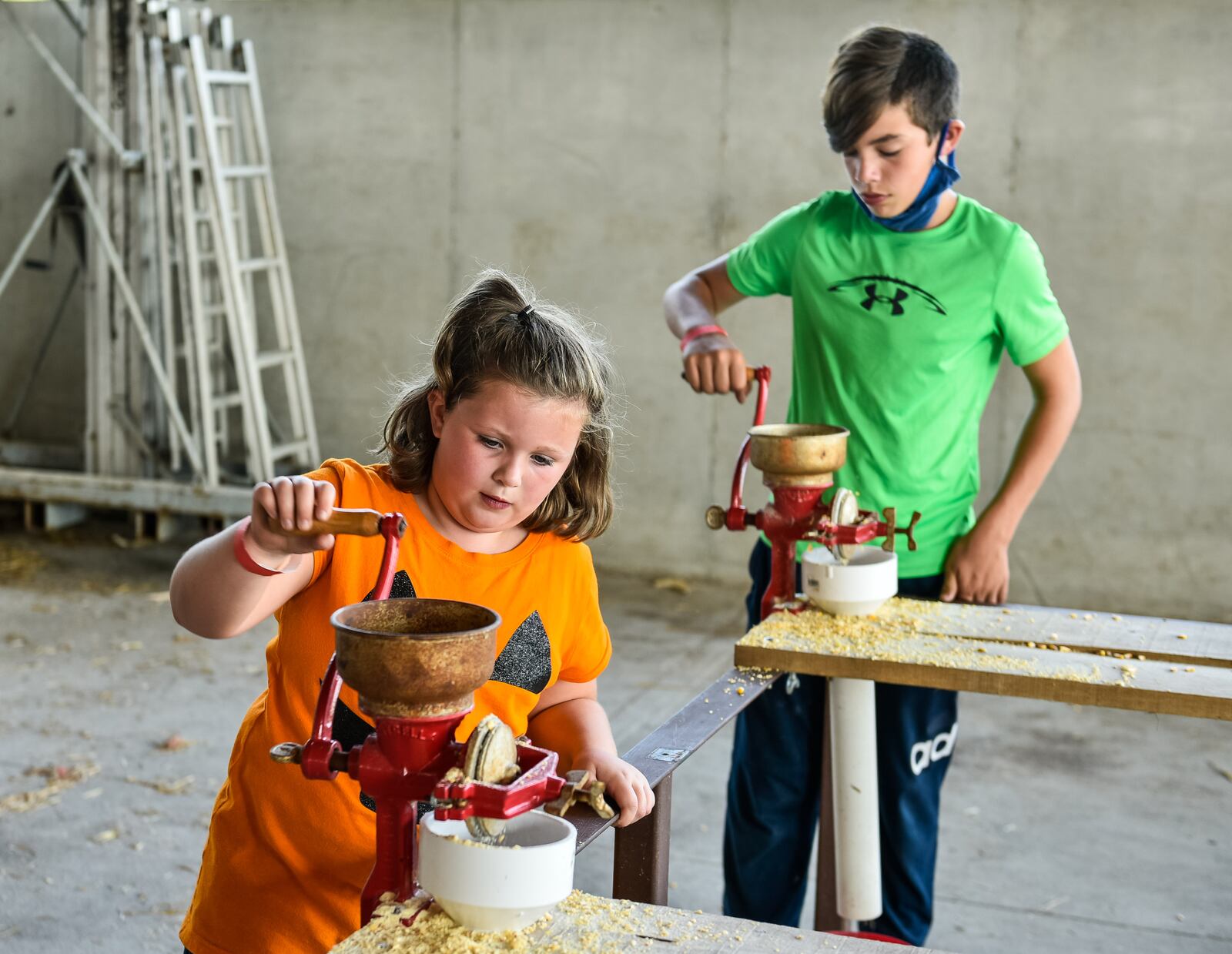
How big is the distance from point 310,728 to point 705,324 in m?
1.26

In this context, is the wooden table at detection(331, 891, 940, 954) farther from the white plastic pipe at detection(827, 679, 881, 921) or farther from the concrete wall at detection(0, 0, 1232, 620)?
the concrete wall at detection(0, 0, 1232, 620)

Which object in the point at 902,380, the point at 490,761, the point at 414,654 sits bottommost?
the point at 490,761

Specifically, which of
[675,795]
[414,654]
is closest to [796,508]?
[414,654]

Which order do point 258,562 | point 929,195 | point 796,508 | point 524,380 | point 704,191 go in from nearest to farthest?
point 258,562, point 524,380, point 796,508, point 929,195, point 704,191

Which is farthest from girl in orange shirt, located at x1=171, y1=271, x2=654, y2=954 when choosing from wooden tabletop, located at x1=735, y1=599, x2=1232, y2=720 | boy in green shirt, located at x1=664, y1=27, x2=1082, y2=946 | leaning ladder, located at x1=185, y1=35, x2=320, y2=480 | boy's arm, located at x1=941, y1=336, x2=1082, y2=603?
leaning ladder, located at x1=185, y1=35, x2=320, y2=480

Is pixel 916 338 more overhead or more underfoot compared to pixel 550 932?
more overhead

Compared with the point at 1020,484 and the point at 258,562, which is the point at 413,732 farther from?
the point at 1020,484

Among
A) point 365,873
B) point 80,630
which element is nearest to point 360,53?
point 80,630

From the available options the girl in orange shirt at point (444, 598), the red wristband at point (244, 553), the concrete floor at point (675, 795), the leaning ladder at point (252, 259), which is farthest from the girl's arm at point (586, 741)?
the leaning ladder at point (252, 259)

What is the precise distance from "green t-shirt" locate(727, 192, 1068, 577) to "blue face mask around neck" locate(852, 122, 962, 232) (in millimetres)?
37

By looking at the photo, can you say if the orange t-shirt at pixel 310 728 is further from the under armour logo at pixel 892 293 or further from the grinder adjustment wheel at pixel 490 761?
the under armour logo at pixel 892 293

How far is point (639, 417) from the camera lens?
643 cm

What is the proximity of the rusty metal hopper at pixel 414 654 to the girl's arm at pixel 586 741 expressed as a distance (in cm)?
39

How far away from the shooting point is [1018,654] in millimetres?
2162
